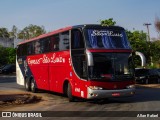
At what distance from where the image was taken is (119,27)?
736 inches

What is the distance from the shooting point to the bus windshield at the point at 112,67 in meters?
17.2

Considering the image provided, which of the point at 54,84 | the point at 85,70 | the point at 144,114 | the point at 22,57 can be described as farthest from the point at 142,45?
the point at 144,114

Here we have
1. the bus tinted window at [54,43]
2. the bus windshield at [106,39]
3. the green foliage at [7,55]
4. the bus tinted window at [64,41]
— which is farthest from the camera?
the green foliage at [7,55]

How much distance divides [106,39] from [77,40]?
4.51 ft

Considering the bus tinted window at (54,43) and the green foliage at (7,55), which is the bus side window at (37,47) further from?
the green foliage at (7,55)

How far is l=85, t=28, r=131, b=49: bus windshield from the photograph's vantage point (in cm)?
1762

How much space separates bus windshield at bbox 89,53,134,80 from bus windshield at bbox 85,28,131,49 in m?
0.45

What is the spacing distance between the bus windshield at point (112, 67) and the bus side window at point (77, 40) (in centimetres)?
110

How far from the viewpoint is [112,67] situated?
1739 centimetres

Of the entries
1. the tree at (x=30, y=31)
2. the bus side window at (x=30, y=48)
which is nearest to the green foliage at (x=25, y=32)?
the tree at (x=30, y=31)

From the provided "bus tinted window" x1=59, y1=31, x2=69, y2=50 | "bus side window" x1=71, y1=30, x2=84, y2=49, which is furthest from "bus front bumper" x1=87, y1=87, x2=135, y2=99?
"bus tinted window" x1=59, y1=31, x2=69, y2=50

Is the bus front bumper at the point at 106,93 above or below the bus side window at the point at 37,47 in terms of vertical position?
below

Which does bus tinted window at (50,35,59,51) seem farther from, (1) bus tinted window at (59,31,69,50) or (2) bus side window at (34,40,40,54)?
(2) bus side window at (34,40,40,54)

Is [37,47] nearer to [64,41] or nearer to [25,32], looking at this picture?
[64,41]
